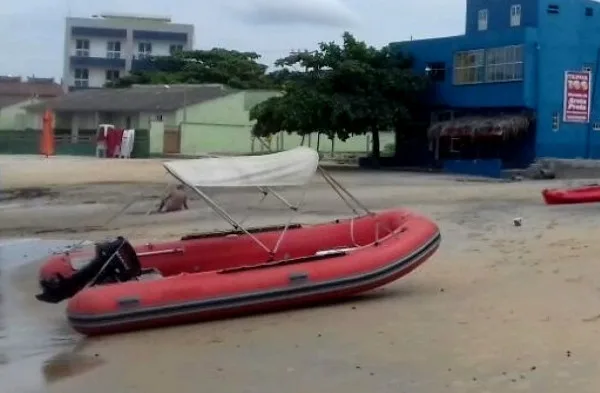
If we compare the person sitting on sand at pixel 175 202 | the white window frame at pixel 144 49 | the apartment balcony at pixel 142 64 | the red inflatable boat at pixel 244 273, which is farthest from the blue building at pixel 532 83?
the white window frame at pixel 144 49

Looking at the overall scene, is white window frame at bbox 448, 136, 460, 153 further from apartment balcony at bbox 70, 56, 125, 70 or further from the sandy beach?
apartment balcony at bbox 70, 56, 125, 70

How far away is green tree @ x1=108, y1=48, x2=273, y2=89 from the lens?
76438 mm

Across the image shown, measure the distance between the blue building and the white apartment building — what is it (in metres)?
64.7

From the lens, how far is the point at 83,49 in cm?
10100

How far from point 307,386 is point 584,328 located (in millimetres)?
2619

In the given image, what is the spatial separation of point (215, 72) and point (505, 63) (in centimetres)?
4287

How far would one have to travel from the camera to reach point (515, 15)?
124ft

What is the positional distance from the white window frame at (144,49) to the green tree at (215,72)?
19162 millimetres

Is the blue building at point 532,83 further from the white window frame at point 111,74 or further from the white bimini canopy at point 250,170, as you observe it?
the white window frame at point 111,74

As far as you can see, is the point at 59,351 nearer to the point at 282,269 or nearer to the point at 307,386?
the point at 282,269

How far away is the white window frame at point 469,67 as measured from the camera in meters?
37.8

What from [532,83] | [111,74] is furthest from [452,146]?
[111,74]

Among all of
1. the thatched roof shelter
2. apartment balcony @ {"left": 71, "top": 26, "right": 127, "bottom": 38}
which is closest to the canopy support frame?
the thatched roof shelter

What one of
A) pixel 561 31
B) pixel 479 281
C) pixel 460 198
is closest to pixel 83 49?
pixel 561 31
